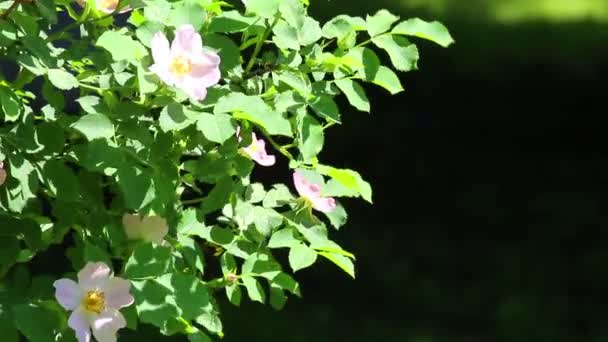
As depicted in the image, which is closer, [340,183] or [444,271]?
[340,183]

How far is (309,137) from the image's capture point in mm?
1413

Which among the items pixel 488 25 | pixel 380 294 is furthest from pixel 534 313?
pixel 488 25

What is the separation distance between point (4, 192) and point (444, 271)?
259 centimetres

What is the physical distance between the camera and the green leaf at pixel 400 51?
1445mm

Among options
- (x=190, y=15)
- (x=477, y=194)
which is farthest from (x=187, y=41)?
→ (x=477, y=194)

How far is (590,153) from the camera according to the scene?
4.45 meters

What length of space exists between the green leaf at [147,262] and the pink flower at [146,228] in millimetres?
85

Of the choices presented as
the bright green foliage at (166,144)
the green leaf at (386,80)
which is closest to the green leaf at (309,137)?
the bright green foliage at (166,144)

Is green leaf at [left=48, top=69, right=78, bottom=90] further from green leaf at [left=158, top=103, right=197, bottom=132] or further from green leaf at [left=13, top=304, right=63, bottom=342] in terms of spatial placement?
green leaf at [left=13, top=304, right=63, bottom=342]

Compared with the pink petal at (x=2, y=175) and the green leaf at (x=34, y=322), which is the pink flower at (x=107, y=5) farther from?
the green leaf at (x=34, y=322)

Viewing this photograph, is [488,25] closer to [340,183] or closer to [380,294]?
[380,294]

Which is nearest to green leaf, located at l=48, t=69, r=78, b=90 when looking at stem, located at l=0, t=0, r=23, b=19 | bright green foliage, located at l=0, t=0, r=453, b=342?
bright green foliage, located at l=0, t=0, r=453, b=342

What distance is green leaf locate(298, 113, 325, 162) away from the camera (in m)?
1.40

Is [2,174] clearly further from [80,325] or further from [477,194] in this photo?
[477,194]
